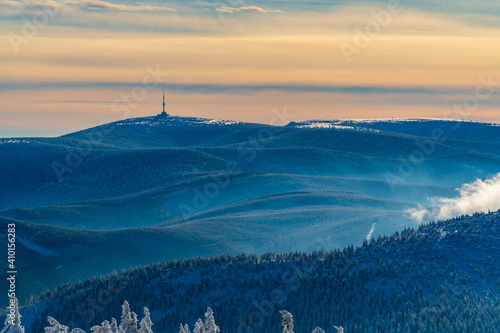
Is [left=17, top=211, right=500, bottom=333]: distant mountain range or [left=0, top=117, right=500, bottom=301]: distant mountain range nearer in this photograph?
[left=17, top=211, right=500, bottom=333]: distant mountain range

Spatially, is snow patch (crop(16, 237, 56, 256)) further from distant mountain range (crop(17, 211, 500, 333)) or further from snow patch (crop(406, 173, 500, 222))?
snow patch (crop(406, 173, 500, 222))

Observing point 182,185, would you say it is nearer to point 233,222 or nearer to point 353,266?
point 233,222

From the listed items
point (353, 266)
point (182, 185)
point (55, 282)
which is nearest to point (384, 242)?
point (353, 266)

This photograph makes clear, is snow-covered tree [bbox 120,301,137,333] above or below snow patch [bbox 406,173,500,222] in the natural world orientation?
below

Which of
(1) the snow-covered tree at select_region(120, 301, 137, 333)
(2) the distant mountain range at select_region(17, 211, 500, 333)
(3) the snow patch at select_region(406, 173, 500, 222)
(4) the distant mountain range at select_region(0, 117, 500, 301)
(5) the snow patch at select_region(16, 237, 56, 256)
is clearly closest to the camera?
(1) the snow-covered tree at select_region(120, 301, 137, 333)

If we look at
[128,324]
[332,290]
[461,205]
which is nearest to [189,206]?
[461,205]

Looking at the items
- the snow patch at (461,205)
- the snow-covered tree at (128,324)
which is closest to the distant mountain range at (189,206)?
the snow patch at (461,205)

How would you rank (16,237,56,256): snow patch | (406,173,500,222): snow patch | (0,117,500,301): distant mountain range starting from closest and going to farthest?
(0,117,500,301): distant mountain range < (16,237,56,256): snow patch < (406,173,500,222): snow patch

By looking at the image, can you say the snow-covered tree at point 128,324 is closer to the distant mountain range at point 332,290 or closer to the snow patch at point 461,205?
the distant mountain range at point 332,290

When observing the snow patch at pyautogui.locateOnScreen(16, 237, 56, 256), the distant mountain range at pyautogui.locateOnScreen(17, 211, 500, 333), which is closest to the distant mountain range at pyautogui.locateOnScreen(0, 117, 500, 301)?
the snow patch at pyautogui.locateOnScreen(16, 237, 56, 256)
